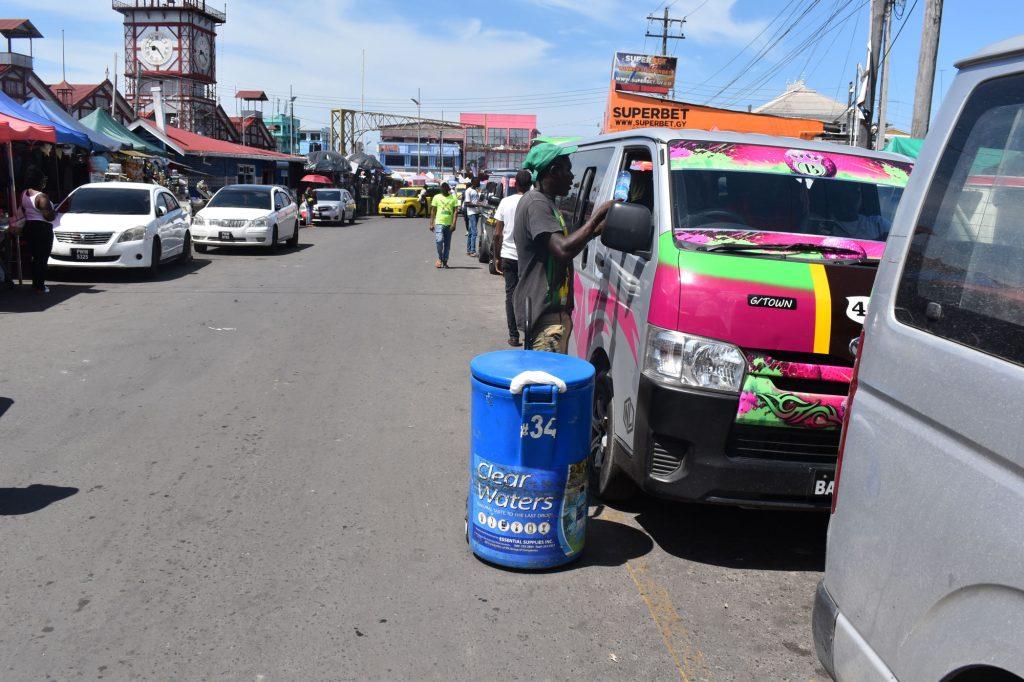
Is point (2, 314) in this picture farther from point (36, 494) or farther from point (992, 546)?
point (992, 546)

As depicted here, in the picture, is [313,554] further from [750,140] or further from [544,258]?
[750,140]

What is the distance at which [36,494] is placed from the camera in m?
5.07

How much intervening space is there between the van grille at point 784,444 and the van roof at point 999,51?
2.03 metres

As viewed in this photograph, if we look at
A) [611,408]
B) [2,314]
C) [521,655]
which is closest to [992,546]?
[521,655]

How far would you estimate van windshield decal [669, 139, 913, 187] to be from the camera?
5043 millimetres

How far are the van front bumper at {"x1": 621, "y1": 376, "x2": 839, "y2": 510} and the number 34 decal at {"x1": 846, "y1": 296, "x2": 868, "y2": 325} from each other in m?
0.55

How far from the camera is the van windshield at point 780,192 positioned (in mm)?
4883

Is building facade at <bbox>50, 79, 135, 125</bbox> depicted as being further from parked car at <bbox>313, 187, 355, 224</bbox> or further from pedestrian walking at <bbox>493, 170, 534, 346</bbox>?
pedestrian walking at <bbox>493, 170, 534, 346</bbox>

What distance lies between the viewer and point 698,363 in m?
4.09

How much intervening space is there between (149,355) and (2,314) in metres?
3.85

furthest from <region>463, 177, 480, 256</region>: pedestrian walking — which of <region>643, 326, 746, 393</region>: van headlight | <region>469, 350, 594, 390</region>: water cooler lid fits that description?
<region>643, 326, 746, 393</region>: van headlight

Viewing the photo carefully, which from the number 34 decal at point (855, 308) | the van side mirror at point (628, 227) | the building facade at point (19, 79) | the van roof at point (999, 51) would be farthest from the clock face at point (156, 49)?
the van roof at point (999, 51)

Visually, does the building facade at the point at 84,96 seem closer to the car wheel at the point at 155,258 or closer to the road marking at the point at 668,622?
the car wheel at the point at 155,258

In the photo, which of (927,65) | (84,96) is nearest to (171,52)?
(84,96)
